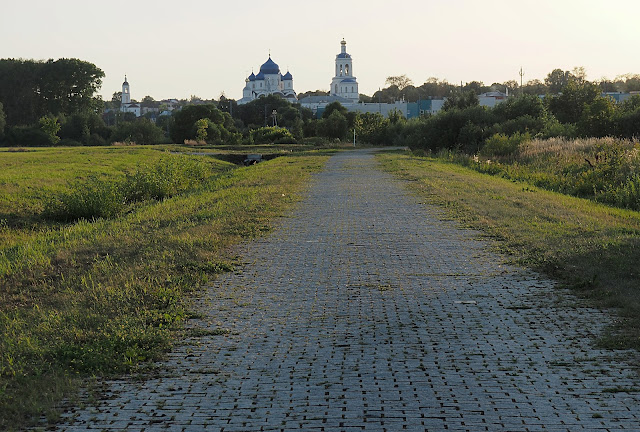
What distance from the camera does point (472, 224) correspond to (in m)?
12.7

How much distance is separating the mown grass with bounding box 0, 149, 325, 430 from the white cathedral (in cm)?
15298

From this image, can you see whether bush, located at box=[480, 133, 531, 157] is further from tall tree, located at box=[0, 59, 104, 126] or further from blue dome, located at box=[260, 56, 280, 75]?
blue dome, located at box=[260, 56, 280, 75]

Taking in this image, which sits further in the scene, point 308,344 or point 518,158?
point 518,158

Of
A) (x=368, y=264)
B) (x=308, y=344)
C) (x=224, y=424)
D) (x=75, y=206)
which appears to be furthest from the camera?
(x=75, y=206)

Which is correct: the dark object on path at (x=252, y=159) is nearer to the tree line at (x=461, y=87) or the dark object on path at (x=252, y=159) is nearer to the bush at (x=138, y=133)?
the bush at (x=138, y=133)

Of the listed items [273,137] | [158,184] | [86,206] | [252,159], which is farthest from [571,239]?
[273,137]

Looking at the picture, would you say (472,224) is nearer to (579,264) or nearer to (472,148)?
(579,264)

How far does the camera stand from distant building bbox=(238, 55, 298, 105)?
168m

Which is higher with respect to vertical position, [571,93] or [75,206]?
[571,93]

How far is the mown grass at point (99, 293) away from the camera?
505 centimetres

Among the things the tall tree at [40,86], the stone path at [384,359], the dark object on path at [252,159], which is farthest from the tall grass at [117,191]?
the tall tree at [40,86]

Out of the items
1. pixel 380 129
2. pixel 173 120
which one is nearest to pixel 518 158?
pixel 380 129

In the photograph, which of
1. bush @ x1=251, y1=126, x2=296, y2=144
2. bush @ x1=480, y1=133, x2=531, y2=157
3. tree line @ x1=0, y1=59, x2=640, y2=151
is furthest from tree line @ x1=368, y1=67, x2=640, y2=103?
bush @ x1=480, y1=133, x2=531, y2=157

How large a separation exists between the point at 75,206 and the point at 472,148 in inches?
1128
